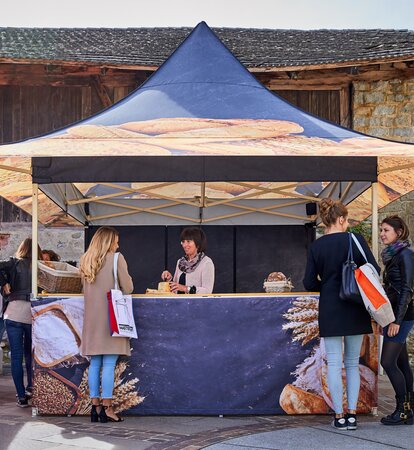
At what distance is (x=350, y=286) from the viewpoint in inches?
279

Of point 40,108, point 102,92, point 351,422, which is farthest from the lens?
point 40,108

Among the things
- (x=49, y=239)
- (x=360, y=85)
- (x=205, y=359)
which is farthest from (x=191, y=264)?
(x=360, y=85)

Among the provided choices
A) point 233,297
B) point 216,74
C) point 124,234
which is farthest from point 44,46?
point 233,297

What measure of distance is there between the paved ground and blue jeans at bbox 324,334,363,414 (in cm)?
28

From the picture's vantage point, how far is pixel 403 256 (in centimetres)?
743

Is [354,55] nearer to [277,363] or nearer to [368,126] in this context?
[368,126]

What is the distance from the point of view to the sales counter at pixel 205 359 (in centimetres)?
809

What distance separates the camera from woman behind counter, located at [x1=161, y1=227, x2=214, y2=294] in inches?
340

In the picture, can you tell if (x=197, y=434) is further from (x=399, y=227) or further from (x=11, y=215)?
(x=11, y=215)

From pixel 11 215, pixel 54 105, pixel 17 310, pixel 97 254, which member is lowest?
pixel 17 310

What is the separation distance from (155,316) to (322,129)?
100 inches

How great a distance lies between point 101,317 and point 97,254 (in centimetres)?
53

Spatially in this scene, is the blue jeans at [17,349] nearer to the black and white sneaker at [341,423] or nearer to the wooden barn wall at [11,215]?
the black and white sneaker at [341,423]

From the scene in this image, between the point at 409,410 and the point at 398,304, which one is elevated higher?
the point at 398,304
